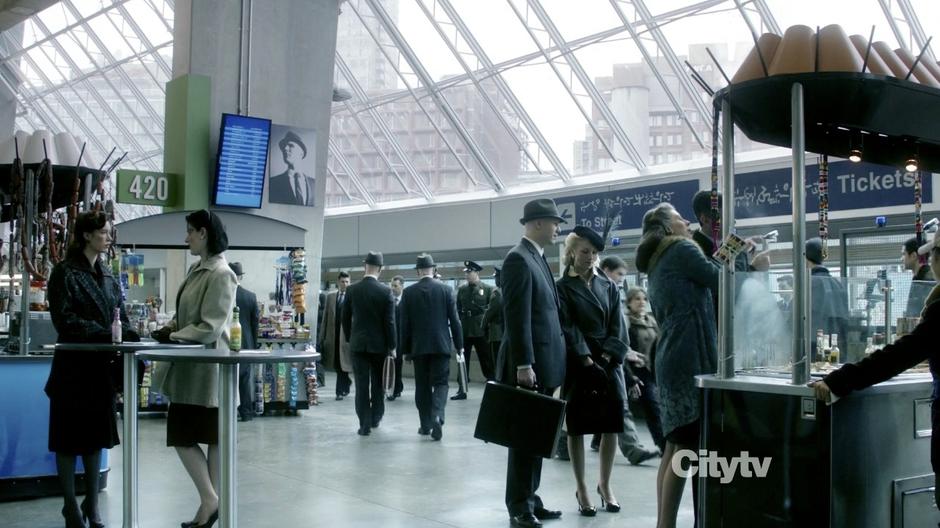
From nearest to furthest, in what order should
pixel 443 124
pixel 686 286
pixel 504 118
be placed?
pixel 686 286 → pixel 504 118 → pixel 443 124

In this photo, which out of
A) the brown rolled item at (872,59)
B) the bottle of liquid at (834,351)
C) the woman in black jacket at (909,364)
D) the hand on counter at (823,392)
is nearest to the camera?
the woman in black jacket at (909,364)

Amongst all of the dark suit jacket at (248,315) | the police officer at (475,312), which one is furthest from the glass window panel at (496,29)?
the dark suit jacket at (248,315)

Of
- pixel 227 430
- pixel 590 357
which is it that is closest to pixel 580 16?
pixel 590 357

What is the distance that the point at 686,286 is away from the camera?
4.26 meters

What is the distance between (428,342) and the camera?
343 inches

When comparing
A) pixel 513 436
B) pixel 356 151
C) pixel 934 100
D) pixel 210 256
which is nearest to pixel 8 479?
pixel 210 256

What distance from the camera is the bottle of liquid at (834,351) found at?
388 cm

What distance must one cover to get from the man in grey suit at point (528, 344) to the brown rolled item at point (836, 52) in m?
1.82

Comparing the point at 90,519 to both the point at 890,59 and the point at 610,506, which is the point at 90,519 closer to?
the point at 610,506

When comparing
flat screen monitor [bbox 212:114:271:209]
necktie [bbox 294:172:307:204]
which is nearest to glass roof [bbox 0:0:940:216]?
necktie [bbox 294:172:307:204]

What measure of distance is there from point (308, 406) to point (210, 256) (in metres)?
5.82

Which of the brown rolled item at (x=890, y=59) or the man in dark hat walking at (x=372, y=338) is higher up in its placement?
the brown rolled item at (x=890, y=59)

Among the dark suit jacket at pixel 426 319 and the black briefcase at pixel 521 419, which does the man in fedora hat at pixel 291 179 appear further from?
the black briefcase at pixel 521 419

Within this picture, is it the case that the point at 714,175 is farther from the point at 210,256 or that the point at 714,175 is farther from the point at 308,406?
the point at 308,406
